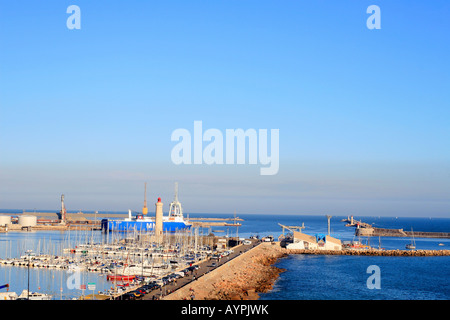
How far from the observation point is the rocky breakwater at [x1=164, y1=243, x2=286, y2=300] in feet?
128

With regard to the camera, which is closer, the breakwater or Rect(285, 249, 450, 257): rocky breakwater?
Rect(285, 249, 450, 257): rocky breakwater

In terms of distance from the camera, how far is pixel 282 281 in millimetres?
54281

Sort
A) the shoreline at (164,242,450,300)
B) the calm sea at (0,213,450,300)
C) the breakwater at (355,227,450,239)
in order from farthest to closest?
the breakwater at (355,227,450,239) < the calm sea at (0,213,450,300) < the shoreline at (164,242,450,300)

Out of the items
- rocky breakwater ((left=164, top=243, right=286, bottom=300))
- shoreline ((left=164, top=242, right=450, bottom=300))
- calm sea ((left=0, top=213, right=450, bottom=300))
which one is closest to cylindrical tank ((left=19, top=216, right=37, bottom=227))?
calm sea ((left=0, top=213, right=450, bottom=300))

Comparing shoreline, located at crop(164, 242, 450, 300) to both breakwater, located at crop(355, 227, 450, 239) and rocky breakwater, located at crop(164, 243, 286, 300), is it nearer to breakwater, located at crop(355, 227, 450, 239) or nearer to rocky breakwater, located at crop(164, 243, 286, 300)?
rocky breakwater, located at crop(164, 243, 286, 300)

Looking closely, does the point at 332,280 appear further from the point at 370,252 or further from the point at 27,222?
the point at 27,222

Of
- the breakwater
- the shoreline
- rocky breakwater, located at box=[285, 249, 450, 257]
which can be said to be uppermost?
the shoreline

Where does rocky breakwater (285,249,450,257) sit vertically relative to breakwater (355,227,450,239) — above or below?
above

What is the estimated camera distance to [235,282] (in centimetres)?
4731

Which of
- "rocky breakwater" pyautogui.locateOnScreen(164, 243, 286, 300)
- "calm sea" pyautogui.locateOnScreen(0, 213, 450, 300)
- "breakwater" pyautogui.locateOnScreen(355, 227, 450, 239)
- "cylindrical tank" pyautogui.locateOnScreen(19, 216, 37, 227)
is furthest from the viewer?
"breakwater" pyautogui.locateOnScreen(355, 227, 450, 239)

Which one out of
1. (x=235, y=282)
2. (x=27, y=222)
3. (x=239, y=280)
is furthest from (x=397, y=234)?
(x=235, y=282)

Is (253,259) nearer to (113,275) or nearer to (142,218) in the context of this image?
(113,275)
